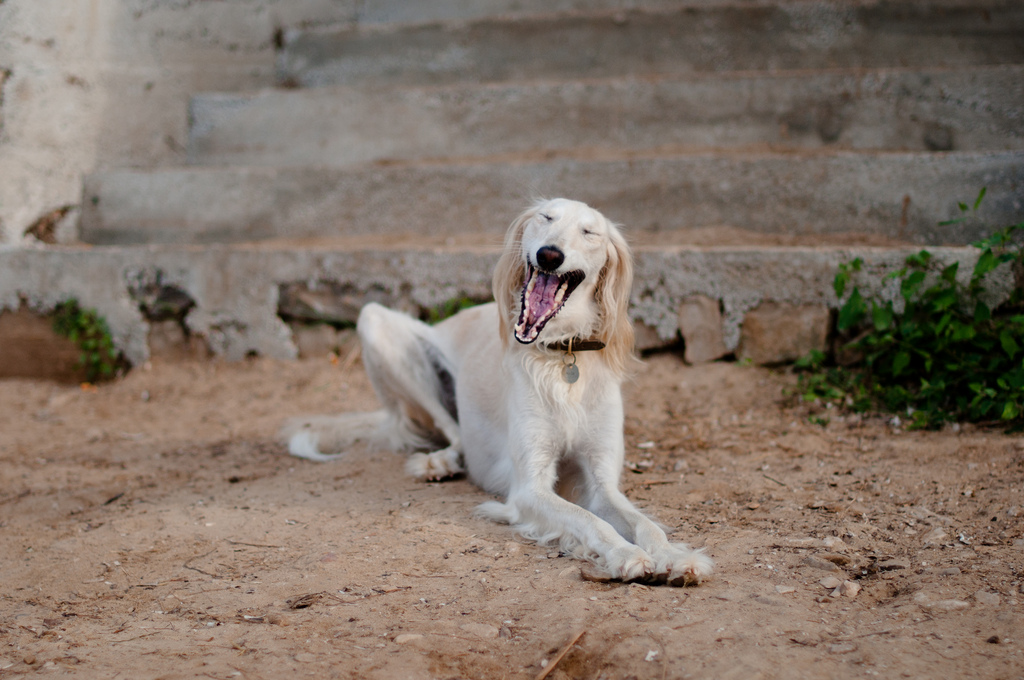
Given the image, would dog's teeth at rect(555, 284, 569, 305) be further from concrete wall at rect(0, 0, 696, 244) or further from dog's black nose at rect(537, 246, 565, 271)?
concrete wall at rect(0, 0, 696, 244)

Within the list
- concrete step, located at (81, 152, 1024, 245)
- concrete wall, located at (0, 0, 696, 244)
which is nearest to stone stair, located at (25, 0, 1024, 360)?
concrete step, located at (81, 152, 1024, 245)

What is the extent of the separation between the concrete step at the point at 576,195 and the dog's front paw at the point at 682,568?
305 centimetres

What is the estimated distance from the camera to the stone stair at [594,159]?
455 cm

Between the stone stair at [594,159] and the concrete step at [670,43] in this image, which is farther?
the concrete step at [670,43]

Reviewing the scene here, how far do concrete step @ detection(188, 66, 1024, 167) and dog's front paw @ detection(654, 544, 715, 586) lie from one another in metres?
3.71

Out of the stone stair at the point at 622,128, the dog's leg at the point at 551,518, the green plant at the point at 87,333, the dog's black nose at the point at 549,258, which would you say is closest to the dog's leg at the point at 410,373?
the dog's leg at the point at 551,518

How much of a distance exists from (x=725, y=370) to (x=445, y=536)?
2325 mm

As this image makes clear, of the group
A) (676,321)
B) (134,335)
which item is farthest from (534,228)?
(134,335)

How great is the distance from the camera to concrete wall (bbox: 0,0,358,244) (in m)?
5.64

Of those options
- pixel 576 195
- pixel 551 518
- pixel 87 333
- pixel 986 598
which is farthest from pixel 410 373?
pixel 87 333

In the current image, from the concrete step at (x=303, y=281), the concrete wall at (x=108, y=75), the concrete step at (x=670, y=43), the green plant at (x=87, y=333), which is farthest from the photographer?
the concrete wall at (x=108, y=75)

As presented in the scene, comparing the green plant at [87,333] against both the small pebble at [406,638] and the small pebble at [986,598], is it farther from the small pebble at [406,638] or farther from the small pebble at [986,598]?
the small pebble at [986,598]

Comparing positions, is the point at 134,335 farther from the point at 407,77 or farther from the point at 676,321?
the point at 676,321

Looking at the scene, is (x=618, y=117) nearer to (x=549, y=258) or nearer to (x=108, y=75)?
(x=549, y=258)
